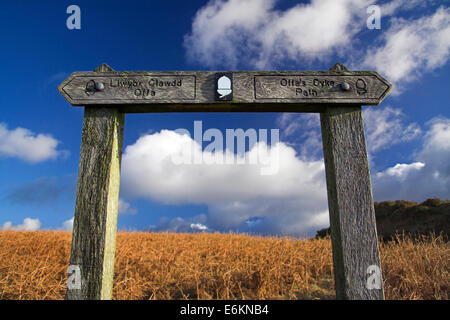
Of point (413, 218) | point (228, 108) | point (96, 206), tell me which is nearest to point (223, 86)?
point (228, 108)

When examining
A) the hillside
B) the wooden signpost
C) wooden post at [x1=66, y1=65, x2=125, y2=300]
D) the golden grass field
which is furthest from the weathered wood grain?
the hillside

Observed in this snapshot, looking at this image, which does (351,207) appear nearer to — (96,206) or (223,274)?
(223,274)

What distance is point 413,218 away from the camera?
11.5 metres

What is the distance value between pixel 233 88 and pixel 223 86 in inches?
4.0

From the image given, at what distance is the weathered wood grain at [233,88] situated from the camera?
265 centimetres

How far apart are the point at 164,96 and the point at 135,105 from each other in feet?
1.02

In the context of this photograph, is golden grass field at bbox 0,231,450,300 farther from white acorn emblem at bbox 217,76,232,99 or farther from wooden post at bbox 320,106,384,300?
white acorn emblem at bbox 217,76,232,99

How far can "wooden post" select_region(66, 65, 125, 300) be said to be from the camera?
239cm

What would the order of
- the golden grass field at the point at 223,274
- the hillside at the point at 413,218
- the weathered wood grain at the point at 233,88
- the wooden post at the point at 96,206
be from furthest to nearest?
the hillside at the point at 413,218
the golden grass field at the point at 223,274
the weathered wood grain at the point at 233,88
the wooden post at the point at 96,206

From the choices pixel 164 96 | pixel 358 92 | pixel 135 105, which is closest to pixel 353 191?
pixel 358 92

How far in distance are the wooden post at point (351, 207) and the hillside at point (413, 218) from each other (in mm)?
7586

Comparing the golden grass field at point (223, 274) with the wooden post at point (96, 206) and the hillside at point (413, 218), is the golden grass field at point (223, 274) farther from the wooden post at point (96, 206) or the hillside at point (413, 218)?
the hillside at point (413, 218)

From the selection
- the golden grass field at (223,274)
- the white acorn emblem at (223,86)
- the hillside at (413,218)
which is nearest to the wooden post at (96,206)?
the white acorn emblem at (223,86)

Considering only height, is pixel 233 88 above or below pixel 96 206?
above
